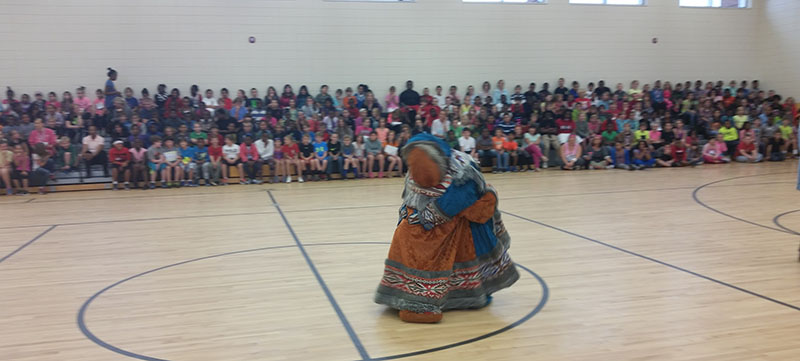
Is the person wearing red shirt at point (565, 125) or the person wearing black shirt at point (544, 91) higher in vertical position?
the person wearing black shirt at point (544, 91)

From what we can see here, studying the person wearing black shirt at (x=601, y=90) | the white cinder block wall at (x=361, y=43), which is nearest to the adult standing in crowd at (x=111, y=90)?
the white cinder block wall at (x=361, y=43)

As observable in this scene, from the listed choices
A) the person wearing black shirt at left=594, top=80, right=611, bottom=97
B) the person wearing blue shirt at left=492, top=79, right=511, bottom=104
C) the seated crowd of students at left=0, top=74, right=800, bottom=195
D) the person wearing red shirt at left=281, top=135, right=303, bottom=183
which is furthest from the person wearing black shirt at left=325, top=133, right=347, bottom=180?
the person wearing black shirt at left=594, top=80, right=611, bottom=97

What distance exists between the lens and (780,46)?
54.2ft

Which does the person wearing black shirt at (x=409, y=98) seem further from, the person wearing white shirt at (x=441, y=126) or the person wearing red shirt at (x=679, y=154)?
the person wearing red shirt at (x=679, y=154)

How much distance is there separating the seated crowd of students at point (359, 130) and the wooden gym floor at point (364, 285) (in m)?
3.29

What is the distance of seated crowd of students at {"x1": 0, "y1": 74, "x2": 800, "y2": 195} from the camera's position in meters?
11.3

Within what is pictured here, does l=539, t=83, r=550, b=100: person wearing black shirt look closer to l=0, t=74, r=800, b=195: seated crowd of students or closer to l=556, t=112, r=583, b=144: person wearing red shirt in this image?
l=0, t=74, r=800, b=195: seated crowd of students

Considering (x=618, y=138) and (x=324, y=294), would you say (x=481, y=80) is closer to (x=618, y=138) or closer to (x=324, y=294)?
(x=618, y=138)

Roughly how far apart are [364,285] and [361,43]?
1139 cm

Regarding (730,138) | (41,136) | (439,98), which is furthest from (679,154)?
→ (41,136)

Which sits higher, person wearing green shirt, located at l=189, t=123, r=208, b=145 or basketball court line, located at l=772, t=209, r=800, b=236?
person wearing green shirt, located at l=189, t=123, r=208, b=145

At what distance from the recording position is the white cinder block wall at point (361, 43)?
43.3ft

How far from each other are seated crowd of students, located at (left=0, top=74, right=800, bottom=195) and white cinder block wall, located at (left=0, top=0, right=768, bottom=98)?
0.54 m

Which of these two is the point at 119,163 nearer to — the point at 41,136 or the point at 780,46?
the point at 41,136
